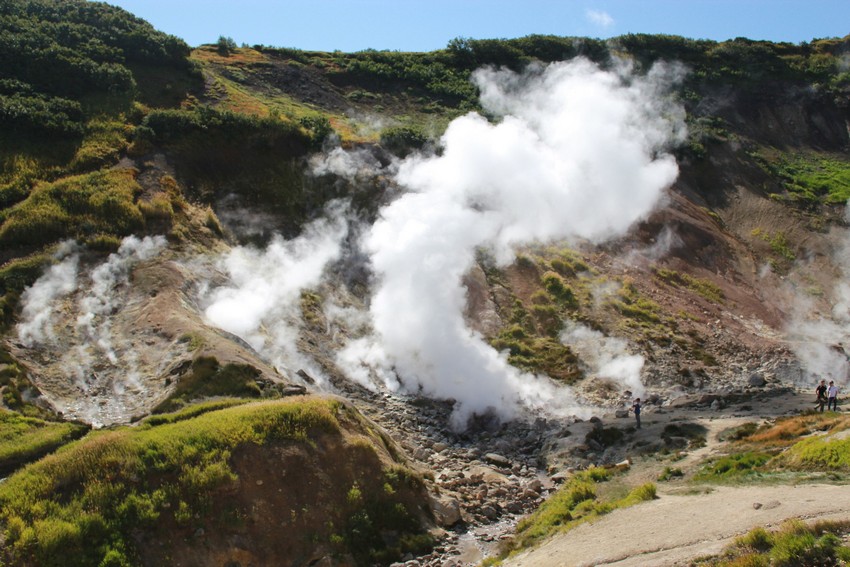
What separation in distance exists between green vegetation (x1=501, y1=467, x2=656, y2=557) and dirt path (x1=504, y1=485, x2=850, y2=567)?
446mm

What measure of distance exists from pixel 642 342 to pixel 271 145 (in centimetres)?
2086

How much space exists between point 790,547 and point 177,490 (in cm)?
1157

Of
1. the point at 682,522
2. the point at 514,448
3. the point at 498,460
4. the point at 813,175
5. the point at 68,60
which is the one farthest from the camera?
the point at 813,175

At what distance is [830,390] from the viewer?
23750 mm

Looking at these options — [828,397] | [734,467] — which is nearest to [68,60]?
[734,467]

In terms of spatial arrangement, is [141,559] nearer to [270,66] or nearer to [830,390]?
[830,390]

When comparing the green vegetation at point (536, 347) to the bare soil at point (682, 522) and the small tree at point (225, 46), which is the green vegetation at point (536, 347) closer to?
the bare soil at point (682, 522)

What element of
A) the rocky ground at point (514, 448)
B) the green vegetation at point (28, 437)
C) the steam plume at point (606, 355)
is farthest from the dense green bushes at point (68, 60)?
the steam plume at point (606, 355)

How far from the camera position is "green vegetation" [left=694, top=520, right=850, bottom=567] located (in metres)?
10.3

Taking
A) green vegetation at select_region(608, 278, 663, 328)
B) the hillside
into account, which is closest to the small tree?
the hillside

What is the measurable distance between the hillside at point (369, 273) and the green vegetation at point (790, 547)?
7328mm

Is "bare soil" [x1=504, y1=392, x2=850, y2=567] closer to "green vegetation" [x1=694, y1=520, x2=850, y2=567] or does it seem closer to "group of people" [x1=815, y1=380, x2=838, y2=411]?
"green vegetation" [x1=694, y1=520, x2=850, y2=567]

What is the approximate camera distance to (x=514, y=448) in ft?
79.0

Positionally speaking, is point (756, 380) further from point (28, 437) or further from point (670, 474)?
point (28, 437)
